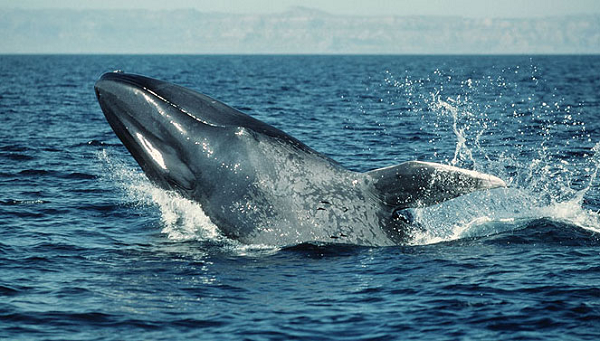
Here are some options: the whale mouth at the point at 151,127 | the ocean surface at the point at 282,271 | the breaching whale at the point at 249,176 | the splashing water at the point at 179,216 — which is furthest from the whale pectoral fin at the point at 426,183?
the whale mouth at the point at 151,127

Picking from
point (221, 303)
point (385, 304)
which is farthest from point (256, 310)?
point (385, 304)

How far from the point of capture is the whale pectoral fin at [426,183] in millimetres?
11414

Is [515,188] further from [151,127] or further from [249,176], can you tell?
[151,127]

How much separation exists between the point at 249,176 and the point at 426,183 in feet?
9.53

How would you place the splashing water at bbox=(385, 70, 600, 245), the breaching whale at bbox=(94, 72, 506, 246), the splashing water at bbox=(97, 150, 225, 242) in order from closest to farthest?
the breaching whale at bbox=(94, 72, 506, 246) < the splashing water at bbox=(97, 150, 225, 242) < the splashing water at bbox=(385, 70, 600, 245)

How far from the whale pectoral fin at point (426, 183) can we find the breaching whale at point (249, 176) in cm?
33

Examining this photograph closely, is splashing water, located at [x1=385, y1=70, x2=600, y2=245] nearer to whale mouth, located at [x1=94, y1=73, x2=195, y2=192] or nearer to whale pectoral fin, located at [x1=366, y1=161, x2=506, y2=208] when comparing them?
whale pectoral fin, located at [x1=366, y1=161, x2=506, y2=208]

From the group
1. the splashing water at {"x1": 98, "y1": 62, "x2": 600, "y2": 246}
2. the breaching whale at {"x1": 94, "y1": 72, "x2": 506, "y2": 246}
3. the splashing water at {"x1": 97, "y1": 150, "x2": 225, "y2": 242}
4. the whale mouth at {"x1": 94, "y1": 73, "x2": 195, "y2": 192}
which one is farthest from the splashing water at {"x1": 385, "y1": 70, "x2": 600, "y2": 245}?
the whale mouth at {"x1": 94, "y1": 73, "x2": 195, "y2": 192}

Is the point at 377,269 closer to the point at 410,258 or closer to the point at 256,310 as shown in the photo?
the point at 410,258

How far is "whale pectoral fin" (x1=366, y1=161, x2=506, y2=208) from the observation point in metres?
11.4

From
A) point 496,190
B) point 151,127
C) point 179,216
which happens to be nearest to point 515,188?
point 496,190

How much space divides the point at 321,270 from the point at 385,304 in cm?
162

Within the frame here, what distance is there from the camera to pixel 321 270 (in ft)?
41.8

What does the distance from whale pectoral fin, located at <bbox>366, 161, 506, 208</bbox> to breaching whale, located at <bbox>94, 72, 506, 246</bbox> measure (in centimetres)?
33
